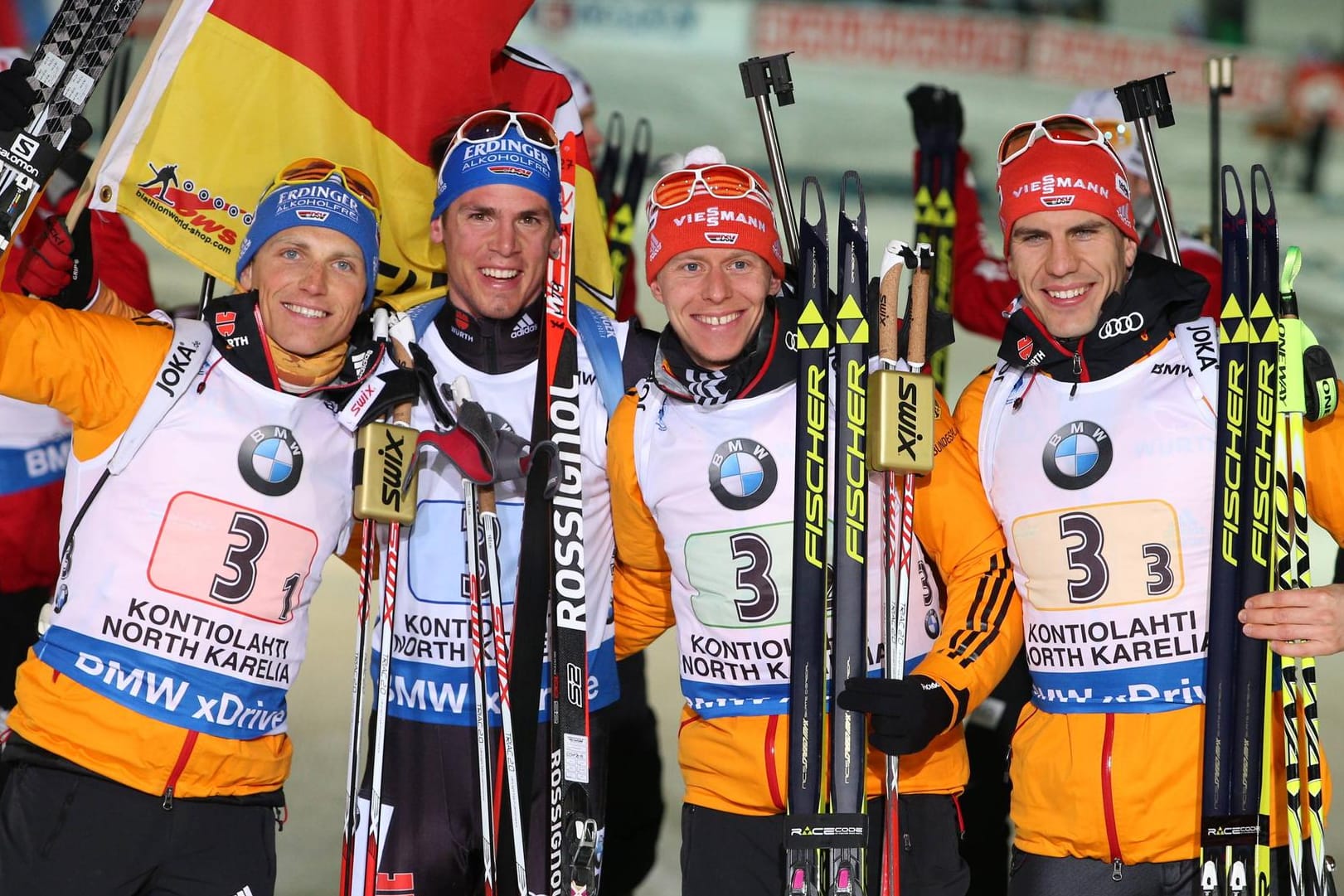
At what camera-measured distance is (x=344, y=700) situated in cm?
610

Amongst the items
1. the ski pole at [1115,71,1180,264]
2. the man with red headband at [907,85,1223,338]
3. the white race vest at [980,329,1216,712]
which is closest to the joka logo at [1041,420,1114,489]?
the white race vest at [980,329,1216,712]

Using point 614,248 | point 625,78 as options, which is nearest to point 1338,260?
point 625,78

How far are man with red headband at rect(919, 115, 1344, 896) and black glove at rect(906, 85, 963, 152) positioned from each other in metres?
1.79

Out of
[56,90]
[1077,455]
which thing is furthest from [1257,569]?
[56,90]

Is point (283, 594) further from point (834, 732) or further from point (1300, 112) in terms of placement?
point (1300, 112)

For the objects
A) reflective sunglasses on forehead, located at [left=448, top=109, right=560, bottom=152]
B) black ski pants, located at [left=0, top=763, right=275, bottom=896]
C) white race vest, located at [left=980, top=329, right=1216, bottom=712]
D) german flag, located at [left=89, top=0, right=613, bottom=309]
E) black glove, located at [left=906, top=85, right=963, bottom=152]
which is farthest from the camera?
black glove, located at [left=906, top=85, right=963, bottom=152]

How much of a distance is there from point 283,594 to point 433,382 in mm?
506

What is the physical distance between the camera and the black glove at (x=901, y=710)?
2.79 m

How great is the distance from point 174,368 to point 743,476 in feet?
3.49

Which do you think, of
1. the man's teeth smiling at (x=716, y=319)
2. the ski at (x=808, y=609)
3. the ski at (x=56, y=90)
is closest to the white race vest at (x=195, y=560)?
the ski at (x=56, y=90)

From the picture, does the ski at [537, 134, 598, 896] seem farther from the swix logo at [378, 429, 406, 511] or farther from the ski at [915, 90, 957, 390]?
the ski at [915, 90, 957, 390]

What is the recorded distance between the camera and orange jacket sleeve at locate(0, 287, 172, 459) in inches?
111

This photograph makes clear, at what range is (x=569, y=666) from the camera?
10.2ft

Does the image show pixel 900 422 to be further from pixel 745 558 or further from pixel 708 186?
pixel 708 186
